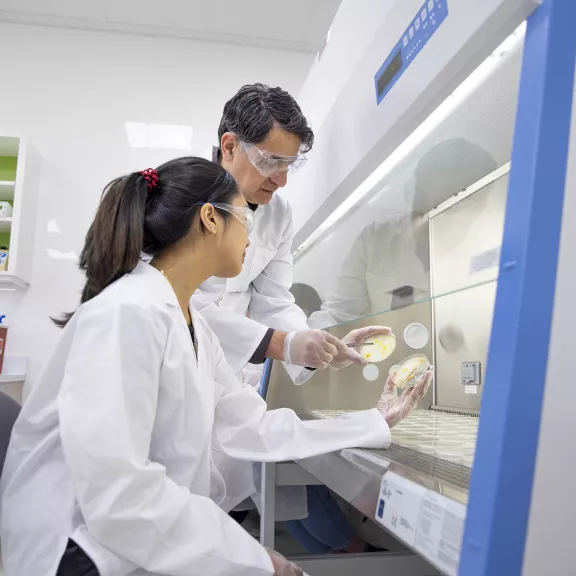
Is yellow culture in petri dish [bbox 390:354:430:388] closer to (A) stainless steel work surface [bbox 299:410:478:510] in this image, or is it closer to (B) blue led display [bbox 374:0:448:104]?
(A) stainless steel work surface [bbox 299:410:478:510]

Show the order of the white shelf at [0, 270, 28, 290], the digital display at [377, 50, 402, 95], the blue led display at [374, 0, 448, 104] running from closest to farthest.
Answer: the blue led display at [374, 0, 448, 104], the digital display at [377, 50, 402, 95], the white shelf at [0, 270, 28, 290]

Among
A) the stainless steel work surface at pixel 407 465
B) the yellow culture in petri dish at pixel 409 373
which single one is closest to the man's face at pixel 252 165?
the yellow culture in petri dish at pixel 409 373

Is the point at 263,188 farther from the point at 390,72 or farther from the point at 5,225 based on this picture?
the point at 5,225

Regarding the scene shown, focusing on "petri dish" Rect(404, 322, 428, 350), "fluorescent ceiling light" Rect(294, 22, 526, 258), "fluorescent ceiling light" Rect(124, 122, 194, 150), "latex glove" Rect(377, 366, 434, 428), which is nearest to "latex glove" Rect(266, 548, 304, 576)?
"latex glove" Rect(377, 366, 434, 428)

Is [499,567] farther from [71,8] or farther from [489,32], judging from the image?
[71,8]

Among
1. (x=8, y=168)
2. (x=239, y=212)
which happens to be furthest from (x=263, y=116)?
(x=8, y=168)

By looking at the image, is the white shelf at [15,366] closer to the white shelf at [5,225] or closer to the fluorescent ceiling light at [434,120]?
the white shelf at [5,225]

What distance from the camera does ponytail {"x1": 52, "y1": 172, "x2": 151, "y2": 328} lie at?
1.01 meters

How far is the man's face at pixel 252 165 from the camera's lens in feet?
4.91

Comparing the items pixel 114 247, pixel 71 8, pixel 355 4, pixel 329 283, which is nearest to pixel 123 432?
pixel 114 247

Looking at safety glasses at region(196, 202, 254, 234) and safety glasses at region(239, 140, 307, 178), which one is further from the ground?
safety glasses at region(239, 140, 307, 178)

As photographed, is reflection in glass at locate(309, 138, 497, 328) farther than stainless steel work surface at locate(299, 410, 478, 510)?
Yes

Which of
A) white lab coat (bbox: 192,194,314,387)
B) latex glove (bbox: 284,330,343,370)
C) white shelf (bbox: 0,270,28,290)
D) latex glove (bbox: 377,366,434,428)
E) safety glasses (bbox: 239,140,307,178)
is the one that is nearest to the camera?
latex glove (bbox: 377,366,434,428)

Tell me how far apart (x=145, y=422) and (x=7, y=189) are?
2649 mm
